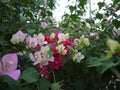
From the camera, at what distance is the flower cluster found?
0.71 meters

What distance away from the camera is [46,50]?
71cm

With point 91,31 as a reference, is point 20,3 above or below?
above

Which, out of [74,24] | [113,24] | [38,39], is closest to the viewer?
[38,39]

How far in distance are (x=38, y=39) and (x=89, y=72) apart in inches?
10.8

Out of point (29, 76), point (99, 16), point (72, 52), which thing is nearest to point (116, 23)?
point (99, 16)

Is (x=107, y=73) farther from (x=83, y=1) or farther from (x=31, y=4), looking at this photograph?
(x=31, y=4)

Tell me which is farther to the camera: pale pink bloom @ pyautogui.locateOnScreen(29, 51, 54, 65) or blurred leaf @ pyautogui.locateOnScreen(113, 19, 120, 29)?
blurred leaf @ pyautogui.locateOnScreen(113, 19, 120, 29)

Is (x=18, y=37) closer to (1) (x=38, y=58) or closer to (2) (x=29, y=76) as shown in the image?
(1) (x=38, y=58)

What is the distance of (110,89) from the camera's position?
1.12 m

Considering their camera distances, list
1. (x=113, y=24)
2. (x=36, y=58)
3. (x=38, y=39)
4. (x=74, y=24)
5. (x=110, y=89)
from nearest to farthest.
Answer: (x=36, y=58) < (x=38, y=39) < (x=110, y=89) < (x=113, y=24) < (x=74, y=24)

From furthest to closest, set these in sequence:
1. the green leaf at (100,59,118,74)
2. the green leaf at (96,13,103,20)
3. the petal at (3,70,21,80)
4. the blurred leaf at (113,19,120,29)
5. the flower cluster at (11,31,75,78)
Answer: the green leaf at (96,13,103,20) → the blurred leaf at (113,19,120,29) → the flower cluster at (11,31,75,78) → the green leaf at (100,59,118,74) → the petal at (3,70,21,80)

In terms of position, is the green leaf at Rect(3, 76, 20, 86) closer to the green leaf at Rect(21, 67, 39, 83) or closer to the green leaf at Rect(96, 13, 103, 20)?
the green leaf at Rect(21, 67, 39, 83)

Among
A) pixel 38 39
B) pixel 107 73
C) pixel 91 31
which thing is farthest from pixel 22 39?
pixel 91 31

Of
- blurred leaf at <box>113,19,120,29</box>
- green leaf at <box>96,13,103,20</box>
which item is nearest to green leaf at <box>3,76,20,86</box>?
blurred leaf at <box>113,19,120,29</box>
